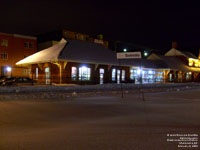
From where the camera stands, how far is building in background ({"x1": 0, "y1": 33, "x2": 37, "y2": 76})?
45625mm

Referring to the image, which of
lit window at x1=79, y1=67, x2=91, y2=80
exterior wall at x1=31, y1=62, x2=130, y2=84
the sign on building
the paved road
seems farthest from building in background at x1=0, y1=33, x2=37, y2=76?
the paved road

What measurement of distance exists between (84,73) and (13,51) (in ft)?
74.8

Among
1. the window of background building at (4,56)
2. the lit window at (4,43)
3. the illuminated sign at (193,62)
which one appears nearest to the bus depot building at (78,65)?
the window of background building at (4,56)

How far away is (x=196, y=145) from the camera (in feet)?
19.0

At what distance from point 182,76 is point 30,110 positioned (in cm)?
4710

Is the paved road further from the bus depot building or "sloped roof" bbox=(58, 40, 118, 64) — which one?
"sloped roof" bbox=(58, 40, 118, 64)

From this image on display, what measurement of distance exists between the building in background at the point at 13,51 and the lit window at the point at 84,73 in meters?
18.8

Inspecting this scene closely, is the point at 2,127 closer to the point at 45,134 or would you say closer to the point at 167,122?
the point at 45,134

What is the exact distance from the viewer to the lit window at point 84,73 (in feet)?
101

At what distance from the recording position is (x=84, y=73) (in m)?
31.3

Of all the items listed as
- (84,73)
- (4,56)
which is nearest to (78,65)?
(84,73)

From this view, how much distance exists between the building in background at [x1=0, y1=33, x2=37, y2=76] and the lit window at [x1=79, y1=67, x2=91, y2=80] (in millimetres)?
18780

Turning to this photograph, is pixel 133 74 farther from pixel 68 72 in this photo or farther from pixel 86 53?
pixel 68 72

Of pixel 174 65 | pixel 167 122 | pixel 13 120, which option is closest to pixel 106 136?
pixel 167 122
